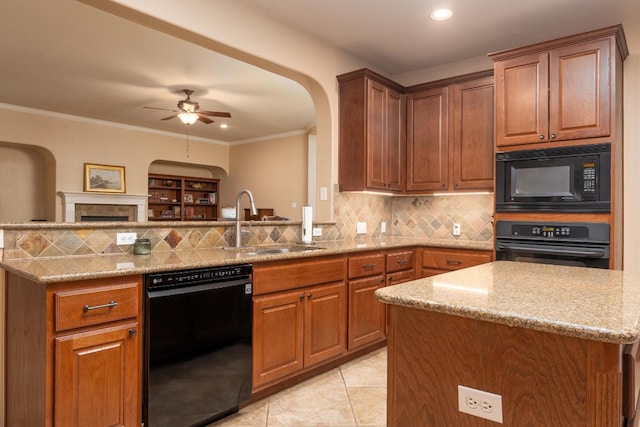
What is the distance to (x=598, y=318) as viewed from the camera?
3.40 feet

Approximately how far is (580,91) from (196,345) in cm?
295

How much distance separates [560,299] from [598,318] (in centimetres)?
22

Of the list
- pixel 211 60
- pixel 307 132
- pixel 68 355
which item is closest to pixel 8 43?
pixel 211 60

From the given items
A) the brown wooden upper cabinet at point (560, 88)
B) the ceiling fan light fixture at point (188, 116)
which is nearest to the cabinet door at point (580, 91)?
the brown wooden upper cabinet at point (560, 88)

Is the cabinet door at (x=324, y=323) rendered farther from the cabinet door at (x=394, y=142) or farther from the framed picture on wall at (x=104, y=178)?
the framed picture on wall at (x=104, y=178)

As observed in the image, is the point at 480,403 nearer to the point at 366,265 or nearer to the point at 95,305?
the point at 95,305

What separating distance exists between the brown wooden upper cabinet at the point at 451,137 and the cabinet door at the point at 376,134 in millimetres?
400

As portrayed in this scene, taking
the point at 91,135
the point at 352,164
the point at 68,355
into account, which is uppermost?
the point at 91,135

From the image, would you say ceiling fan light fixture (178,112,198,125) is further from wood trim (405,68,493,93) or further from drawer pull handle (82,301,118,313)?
drawer pull handle (82,301,118,313)

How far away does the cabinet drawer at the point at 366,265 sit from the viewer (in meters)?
3.05

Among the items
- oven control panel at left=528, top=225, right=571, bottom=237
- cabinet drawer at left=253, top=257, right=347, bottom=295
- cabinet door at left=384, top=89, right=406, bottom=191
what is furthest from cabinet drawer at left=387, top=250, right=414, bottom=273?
oven control panel at left=528, top=225, right=571, bottom=237

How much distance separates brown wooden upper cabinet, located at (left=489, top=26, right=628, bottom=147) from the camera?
278 centimetres

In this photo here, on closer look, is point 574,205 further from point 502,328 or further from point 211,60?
point 211,60

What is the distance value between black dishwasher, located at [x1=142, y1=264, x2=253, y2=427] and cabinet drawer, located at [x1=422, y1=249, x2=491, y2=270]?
1.85 meters
